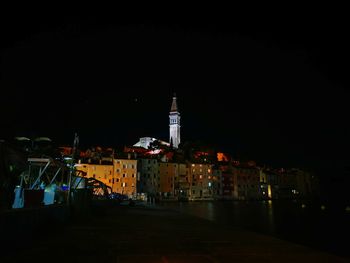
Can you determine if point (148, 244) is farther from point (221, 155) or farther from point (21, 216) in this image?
point (221, 155)

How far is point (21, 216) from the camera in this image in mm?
10789

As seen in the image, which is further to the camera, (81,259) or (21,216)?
(21,216)

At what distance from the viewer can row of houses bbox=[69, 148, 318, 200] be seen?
342 feet

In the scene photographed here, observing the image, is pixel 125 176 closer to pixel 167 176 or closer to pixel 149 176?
pixel 149 176

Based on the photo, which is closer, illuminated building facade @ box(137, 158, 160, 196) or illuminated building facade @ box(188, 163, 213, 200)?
illuminated building facade @ box(137, 158, 160, 196)

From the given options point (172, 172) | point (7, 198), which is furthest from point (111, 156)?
point (7, 198)

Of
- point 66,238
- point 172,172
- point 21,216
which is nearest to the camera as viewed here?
point 21,216

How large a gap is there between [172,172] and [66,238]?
370 feet

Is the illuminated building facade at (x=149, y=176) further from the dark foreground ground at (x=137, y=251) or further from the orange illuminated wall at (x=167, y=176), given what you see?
the dark foreground ground at (x=137, y=251)

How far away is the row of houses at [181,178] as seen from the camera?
4107 inches

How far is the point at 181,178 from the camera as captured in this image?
415 ft

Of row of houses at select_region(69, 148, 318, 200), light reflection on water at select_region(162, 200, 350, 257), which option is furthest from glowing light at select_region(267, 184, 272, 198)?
light reflection on water at select_region(162, 200, 350, 257)

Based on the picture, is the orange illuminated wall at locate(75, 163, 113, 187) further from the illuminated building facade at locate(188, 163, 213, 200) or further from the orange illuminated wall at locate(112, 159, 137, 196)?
the illuminated building facade at locate(188, 163, 213, 200)

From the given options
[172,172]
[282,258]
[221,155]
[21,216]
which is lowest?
[282,258]
